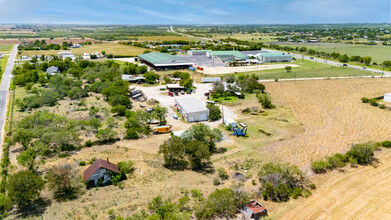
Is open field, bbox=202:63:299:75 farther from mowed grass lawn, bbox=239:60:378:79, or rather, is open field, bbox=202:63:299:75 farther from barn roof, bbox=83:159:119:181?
barn roof, bbox=83:159:119:181

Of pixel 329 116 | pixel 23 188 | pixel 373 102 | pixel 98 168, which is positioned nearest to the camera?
pixel 23 188

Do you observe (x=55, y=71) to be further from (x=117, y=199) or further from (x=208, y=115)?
(x=117, y=199)

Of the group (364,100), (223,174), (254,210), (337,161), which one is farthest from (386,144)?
(254,210)

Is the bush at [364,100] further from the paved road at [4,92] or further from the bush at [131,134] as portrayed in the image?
the paved road at [4,92]

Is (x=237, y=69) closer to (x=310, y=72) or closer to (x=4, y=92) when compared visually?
(x=310, y=72)

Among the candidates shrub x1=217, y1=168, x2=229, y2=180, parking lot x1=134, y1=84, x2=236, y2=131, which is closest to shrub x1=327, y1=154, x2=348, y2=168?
shrub x1=217, y1=168, x2=229, y2=180

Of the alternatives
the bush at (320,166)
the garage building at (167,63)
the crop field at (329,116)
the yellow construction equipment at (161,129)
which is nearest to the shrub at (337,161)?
the bush at (320,166)

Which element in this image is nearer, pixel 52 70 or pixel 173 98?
pixel 173 98
